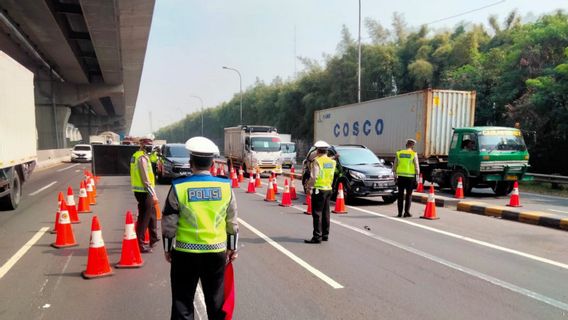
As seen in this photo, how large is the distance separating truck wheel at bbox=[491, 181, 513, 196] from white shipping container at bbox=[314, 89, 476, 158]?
2.30 metres

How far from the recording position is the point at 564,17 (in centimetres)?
2345

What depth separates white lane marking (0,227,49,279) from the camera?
19.7 feet

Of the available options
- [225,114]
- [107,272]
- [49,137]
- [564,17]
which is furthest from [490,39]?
[225,114]

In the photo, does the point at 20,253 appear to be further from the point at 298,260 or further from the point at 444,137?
the point at 444,137

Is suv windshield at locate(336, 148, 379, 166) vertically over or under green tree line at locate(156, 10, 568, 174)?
under

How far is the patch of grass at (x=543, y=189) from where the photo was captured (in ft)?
54.6

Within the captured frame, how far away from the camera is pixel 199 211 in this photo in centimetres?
326

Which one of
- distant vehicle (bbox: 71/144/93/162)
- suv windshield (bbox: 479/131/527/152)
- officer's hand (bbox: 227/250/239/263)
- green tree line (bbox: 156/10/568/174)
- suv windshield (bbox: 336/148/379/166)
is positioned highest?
green tree line (bbox: 156/10/568/174)

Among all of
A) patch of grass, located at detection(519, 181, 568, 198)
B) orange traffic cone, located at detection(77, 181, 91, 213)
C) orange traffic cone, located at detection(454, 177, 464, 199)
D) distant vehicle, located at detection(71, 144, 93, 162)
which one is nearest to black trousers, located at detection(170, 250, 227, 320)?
orange traffic cone, located at detection(77, 181, 91, 213)

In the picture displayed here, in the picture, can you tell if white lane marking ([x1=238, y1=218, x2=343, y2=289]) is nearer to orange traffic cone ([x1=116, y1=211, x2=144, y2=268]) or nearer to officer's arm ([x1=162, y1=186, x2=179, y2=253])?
orange traffic cone ([x1=116, y1=211, x2=144, y2=268])

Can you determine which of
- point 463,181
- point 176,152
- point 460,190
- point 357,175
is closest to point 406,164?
point 357,175

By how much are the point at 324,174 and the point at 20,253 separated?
5.05m

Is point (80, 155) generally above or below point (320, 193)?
below

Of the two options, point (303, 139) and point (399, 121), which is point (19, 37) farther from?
point (303, 139)
